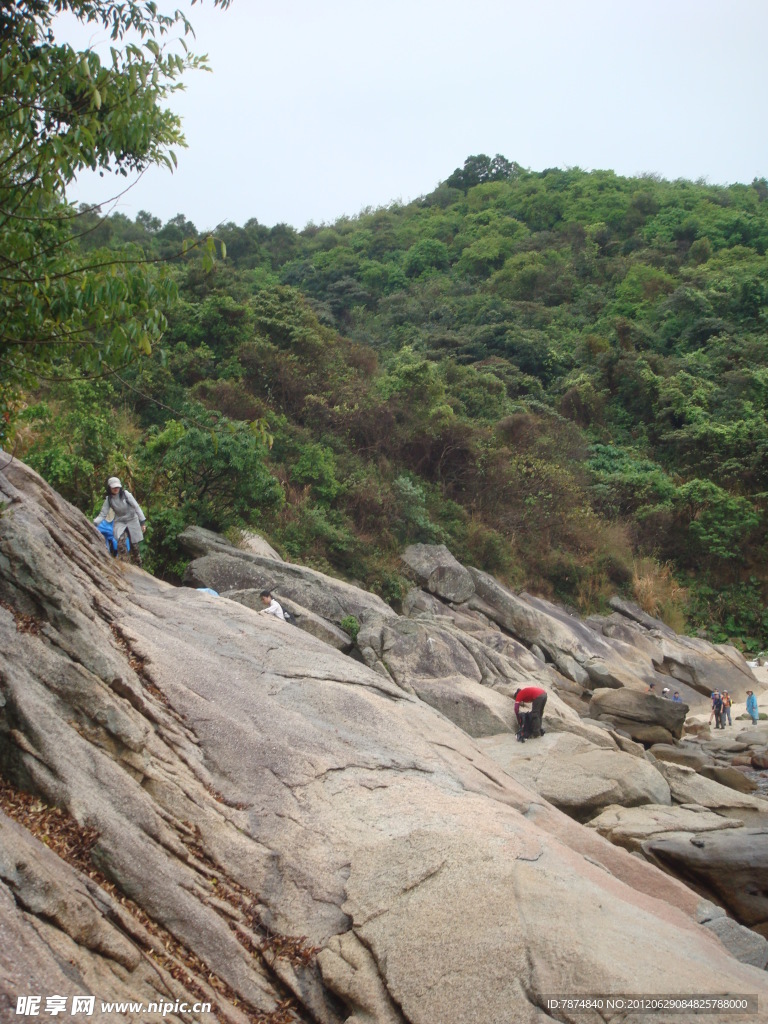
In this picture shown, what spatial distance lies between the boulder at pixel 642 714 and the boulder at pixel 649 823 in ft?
20.0

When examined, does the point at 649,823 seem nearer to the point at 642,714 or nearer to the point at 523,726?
the point at 523,726

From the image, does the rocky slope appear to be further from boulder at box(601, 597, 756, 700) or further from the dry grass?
the dry grass

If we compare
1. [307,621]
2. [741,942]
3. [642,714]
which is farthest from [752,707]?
[741,942]

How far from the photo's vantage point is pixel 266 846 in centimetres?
659

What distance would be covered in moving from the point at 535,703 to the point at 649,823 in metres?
2.90

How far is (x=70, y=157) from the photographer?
5438mm

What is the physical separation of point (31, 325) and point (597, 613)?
77.8 ft

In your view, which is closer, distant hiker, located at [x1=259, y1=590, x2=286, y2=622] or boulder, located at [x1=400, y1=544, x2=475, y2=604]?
distant hiker, located at [x1=259, y1=590, x2=286, y2=622]

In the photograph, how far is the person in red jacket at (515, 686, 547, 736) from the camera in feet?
43.1

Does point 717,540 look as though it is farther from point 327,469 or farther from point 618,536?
point 327,469

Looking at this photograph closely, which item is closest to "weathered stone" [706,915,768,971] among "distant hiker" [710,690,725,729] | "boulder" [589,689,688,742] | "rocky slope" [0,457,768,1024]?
"rocky slope" [0,457,768,1024]

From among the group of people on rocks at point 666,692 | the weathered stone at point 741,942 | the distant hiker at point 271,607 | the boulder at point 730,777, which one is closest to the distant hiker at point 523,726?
the distant hiker at point 271,607

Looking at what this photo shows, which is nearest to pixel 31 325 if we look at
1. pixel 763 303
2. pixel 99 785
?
pixel 99 785

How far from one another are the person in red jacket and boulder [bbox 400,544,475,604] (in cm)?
909
